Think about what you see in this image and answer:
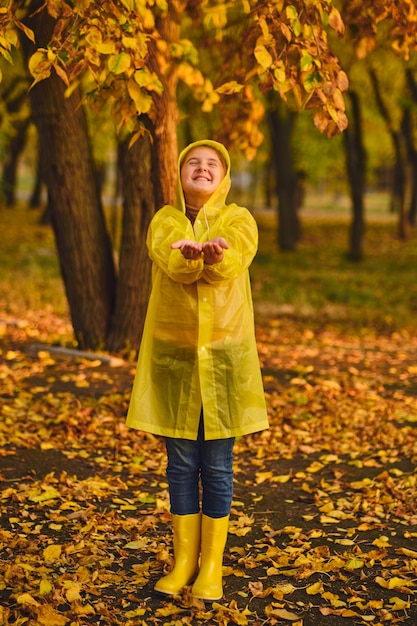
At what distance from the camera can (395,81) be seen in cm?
2141

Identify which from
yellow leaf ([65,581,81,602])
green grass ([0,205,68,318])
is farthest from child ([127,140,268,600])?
green grass ([0,205,68,318])

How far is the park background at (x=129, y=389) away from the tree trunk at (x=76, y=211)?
2cm

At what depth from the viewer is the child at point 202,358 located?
3627 millimetres

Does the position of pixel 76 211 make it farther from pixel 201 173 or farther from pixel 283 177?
pixel 283 177

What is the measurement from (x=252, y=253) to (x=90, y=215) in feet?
16.3

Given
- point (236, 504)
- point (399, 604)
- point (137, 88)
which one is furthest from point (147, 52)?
point (399, 604)

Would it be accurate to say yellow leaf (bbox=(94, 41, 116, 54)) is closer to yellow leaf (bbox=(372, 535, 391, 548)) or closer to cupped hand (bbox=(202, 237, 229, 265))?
cupped hand (bbox=(202, 237, 229, 265))

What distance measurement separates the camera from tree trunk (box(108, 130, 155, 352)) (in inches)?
321

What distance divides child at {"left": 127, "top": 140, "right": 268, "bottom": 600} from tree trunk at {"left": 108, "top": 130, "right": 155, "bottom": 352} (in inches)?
175

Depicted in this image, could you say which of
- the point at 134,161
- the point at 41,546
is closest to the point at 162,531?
the point at 41,546

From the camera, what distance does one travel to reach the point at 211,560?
151 inches

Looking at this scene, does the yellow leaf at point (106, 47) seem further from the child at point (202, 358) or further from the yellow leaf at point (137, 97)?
the child at point (202, 358)

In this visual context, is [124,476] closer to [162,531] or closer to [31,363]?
[162,531]

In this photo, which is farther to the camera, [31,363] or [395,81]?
[395,81]
